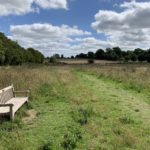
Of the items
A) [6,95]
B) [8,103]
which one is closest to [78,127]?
[8,103]

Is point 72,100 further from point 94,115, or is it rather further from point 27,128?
point 27,128

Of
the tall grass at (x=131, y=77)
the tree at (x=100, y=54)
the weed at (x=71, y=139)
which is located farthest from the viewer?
the tree at (x=100, y=54)

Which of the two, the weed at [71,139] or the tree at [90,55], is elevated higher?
the weed at [71,139]

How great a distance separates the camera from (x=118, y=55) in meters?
146

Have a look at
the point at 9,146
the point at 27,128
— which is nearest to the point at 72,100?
the point at 27,128

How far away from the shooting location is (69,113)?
10742mm

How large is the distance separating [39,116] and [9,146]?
3.60 m

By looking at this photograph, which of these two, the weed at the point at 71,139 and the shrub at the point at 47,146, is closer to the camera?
the shrub at the point at 47,146

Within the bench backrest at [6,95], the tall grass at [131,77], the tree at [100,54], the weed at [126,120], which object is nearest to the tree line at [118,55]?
the tree at [100,54]

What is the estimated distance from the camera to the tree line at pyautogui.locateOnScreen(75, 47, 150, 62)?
447 ft

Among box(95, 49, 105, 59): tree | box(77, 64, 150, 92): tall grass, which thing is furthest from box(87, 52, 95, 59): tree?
box(77, 64, 150, 92): tall grass

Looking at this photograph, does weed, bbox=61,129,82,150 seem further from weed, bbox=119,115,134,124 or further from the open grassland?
weed, bbox=119,115,134,124

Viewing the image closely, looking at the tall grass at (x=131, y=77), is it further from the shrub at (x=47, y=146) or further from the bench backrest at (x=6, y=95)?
the shrub at (x=47, y=146)

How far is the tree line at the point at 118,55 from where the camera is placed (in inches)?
5364
